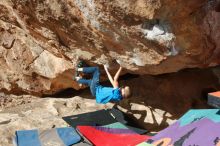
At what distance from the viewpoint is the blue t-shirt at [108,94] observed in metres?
5.66

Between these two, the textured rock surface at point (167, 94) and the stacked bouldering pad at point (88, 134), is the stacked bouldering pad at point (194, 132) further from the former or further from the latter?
the textured rock surface at point (167, 94)

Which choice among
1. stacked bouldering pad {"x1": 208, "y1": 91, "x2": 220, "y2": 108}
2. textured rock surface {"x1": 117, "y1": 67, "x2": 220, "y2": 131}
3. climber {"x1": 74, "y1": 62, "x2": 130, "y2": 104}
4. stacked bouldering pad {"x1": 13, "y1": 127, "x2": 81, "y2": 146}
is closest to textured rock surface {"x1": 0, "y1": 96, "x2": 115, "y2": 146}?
stacked bouldering pad {"x1": 13, "y1": 127, "x2": 81, "y2": 146}

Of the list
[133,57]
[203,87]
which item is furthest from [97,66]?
[203,87]

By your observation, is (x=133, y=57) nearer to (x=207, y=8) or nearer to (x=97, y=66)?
(x=97, y=66)

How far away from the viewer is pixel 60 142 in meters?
5.64

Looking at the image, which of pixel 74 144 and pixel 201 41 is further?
pixel 74 144

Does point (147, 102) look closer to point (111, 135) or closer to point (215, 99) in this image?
point (111, 135)

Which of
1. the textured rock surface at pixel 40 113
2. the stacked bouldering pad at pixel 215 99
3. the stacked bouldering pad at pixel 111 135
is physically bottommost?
the stacked bouldering pad at pixel 111 135

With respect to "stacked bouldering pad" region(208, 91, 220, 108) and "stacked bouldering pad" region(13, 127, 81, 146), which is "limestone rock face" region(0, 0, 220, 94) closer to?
"stacked bouldering pad" region(208, 91, 220, 108)

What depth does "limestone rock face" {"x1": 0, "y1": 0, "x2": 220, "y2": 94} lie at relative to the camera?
14.7 ft

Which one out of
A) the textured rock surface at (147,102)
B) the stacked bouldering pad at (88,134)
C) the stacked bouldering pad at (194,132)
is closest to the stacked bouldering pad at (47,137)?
the stacked bouldering pad at (88,134)

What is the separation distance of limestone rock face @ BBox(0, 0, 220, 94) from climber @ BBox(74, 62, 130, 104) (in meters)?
0.17

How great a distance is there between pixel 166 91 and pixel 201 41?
259 cm

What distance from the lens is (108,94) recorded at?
5.71 meters
